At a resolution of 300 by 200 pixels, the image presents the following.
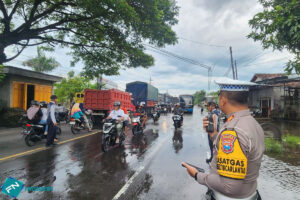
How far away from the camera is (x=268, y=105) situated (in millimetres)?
24797

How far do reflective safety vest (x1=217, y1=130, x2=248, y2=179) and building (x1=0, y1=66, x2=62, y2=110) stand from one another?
1597cm

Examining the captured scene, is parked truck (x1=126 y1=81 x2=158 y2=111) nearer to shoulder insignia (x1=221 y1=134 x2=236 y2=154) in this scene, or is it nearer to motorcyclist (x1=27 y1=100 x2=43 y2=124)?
motorcyclist (x1=27 y1=100 x2=43 y2=124)

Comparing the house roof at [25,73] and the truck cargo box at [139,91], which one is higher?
the house roof at [25,73]

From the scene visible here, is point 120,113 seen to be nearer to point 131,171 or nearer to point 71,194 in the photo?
point 131,171

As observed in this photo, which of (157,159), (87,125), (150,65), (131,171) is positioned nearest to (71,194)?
(131,171)

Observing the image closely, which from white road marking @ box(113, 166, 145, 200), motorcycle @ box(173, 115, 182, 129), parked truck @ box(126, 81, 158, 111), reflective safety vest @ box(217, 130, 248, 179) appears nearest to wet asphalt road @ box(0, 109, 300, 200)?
white road marking @ box(113, 166, 145, 200)

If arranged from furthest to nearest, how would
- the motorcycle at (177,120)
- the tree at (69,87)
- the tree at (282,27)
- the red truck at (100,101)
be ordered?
1. the tree at (69,87)
2. the red truck at (100,101)
3. the motorcycle at (177,120)
4. the tree at (282,27)

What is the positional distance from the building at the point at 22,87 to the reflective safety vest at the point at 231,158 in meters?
16.0

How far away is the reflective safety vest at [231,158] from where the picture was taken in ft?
4.36

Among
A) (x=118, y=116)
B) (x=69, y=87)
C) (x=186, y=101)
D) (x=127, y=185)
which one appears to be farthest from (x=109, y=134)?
(x=186, y=101)

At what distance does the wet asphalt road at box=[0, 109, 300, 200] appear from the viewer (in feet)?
11.6

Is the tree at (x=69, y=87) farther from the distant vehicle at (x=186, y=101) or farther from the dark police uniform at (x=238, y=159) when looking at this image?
the dark police uniform at (x=238, y=159)

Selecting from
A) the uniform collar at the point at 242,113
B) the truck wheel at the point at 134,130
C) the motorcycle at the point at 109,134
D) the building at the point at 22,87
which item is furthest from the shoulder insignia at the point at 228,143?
the building at the point at 22,87

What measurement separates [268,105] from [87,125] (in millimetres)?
23898
